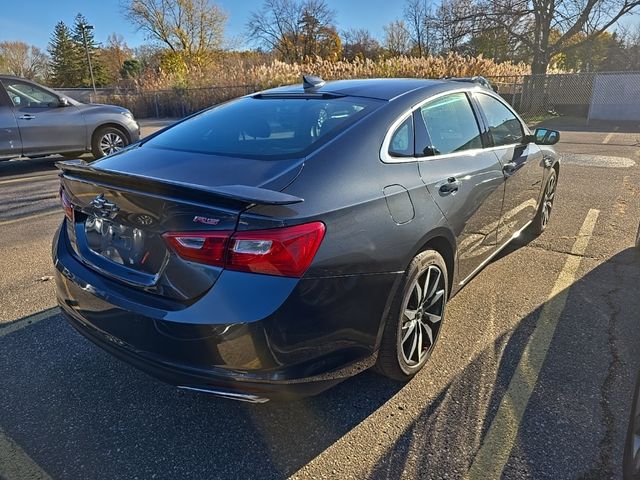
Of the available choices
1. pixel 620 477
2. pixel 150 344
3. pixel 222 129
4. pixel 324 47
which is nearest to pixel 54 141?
pixel 222 129

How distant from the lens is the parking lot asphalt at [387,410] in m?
2.00

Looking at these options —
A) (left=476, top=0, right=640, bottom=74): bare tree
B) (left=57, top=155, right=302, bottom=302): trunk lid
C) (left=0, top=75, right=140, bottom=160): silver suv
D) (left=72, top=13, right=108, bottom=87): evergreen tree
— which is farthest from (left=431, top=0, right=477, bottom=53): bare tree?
(left=72, top=13, right=108, bottom=87): evergreen tree

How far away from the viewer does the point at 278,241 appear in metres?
1.73

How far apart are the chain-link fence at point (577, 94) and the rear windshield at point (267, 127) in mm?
16682

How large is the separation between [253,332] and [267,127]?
1.37 m

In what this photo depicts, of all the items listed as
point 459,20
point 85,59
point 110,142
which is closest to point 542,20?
point 459,20

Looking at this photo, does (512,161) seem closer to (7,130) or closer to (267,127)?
(267,127)

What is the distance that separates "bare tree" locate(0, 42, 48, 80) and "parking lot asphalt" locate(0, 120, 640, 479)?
2663 inches

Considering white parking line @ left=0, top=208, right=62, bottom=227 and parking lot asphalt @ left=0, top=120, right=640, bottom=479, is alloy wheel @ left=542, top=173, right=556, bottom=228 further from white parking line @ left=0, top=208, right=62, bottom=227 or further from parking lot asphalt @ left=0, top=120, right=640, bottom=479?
white parking line @ left=0, top=208, right=62, bottom=227

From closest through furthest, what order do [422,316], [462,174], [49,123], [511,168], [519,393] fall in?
[519,393] < [422,316] < [462,174] < [511,168] < [49,123]

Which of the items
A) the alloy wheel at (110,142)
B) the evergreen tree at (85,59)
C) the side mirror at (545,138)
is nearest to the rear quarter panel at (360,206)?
the side mirror at (545,138)

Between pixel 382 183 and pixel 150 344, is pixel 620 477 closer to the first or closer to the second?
pixel 382 183

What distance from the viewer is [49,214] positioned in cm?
582

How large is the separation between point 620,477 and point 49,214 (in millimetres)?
6312
